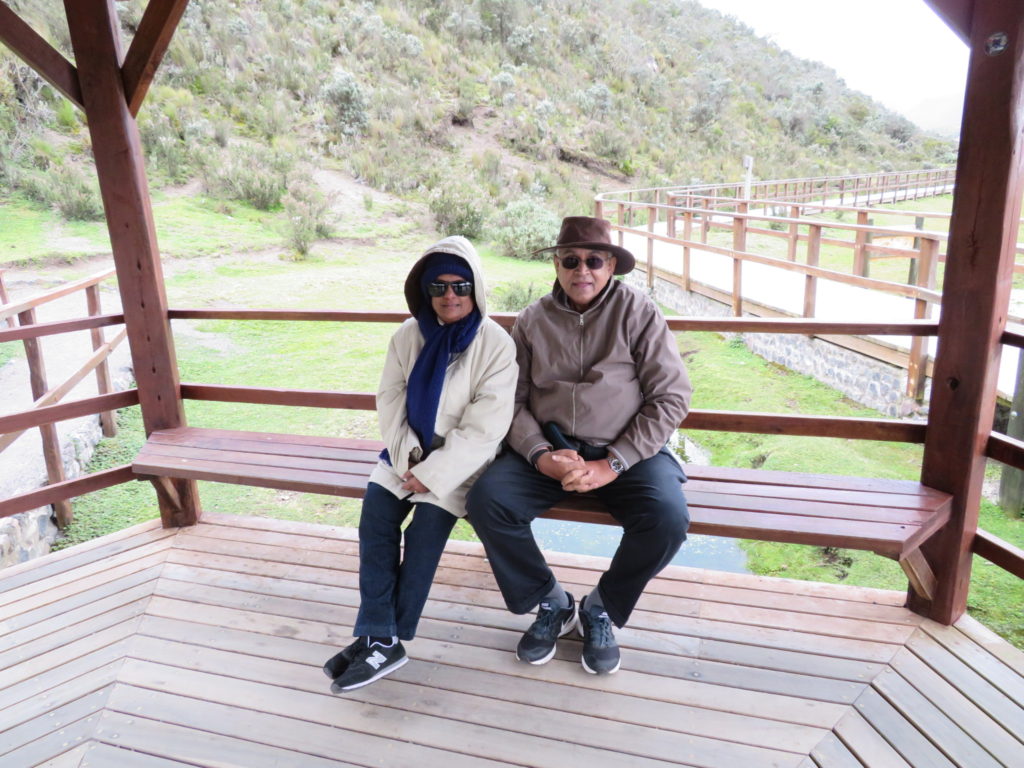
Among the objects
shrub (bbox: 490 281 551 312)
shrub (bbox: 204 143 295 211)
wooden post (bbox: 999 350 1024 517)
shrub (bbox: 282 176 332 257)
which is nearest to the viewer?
wooden post (bbox: 999 350 1024 517)

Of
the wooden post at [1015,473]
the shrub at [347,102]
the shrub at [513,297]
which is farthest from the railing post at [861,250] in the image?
the shrub at [347,102]

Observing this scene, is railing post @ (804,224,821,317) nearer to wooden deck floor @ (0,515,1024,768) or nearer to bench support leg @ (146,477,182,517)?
wooden deck floor @ (0,515,1024,768)

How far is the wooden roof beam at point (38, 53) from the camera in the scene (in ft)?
7.47

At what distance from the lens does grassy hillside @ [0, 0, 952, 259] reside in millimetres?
11922

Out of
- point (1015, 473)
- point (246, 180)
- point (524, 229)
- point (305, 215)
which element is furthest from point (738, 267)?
point (246, 180)

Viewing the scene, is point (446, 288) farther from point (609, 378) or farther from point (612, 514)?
point (612, 514)

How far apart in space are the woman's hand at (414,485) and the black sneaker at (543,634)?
20.1 inches

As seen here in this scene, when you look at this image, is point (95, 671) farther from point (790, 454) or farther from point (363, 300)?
point (363, 300)

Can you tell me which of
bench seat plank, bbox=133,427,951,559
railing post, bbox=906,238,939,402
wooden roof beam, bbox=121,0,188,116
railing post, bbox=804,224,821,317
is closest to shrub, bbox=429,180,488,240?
railing post, bbox=804,224,821,317

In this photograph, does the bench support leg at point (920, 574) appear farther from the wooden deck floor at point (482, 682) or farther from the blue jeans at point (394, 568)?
the blue jeans at point (394, 568)

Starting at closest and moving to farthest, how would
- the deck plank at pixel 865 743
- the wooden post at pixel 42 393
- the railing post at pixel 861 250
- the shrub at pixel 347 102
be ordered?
1. the deck plank at pixel 865 743
2. the wooden post at pixel 42 393
3. the railing post at pixel 861 250
4. the shrub at pixel 347 102

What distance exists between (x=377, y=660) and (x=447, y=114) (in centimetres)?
1708

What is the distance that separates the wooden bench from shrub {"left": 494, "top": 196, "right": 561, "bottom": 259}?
8.14 meters

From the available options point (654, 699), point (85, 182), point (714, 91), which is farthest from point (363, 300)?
point (714, 91)
